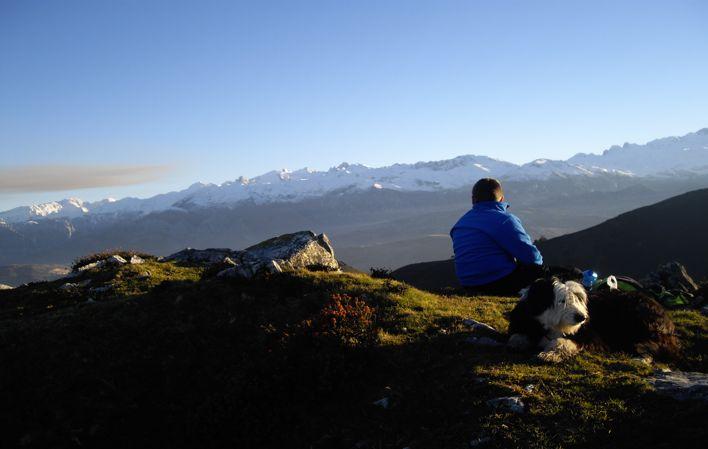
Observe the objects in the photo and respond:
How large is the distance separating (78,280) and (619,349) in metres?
14.6

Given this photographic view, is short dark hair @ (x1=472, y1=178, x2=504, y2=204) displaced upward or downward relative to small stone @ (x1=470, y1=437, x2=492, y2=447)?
upward

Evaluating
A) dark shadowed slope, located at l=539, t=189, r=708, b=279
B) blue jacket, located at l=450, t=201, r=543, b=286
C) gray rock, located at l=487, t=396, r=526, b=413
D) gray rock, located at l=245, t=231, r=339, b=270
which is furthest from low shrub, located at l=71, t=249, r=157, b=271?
dark shadowed slope, located at l=539, t=189, r=708, b=279

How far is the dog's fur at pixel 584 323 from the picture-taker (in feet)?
22.8

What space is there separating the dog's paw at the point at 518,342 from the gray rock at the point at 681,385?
1716mm

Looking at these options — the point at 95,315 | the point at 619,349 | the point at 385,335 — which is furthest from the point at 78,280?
the point at 619,349

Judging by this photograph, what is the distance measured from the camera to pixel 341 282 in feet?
35.0

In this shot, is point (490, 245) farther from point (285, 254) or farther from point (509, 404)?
point (285, 254)

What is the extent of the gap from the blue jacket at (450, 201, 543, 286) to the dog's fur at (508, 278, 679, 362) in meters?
2.01

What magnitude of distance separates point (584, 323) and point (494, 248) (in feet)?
10.0

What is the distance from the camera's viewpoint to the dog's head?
6.88 metres

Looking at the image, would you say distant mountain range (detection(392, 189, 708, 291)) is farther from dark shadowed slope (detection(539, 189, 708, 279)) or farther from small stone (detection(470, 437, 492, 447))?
small stone (detection(470, 437, 492, 447))

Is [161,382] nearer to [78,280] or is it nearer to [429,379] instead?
[429,379]

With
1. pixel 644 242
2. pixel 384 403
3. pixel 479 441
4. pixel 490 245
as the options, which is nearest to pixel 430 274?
pixel 644 242

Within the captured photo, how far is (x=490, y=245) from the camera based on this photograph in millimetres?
10047
